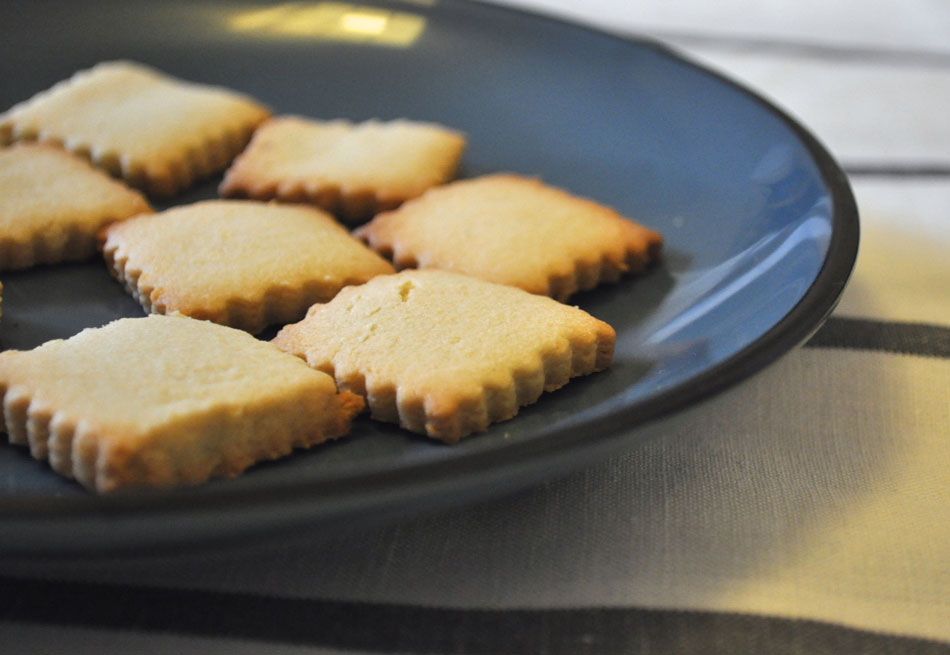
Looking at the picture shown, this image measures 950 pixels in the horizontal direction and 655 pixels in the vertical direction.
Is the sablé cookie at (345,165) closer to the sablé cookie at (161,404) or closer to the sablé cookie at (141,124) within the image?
the sablé cookie at (141,124)

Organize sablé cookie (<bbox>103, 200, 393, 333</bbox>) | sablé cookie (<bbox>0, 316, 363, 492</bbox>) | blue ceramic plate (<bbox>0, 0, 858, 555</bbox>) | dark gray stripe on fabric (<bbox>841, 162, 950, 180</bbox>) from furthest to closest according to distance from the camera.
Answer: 1. dark gray stripe on fabric (<bbox>841, 162, 950, 180</bbox>)
2. sablé cookie (<bbox>103, 200, 393, 333</bbox>)
3. sablé cookie (<bbox>0, 316, 363, 492</bbox>)
4. blue ceramic plate (<bbox>0, 0, 858, 555</bbox>)

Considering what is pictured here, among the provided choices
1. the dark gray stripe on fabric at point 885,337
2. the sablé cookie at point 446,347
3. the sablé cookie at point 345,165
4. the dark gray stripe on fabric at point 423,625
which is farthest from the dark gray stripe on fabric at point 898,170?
the dark gray stripe on fabric at point 423,625

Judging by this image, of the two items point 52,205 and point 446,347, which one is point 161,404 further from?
point 52,205

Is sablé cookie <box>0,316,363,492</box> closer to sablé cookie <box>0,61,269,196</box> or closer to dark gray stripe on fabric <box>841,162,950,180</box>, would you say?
sablé cookie <box>0,61,269,196</box>

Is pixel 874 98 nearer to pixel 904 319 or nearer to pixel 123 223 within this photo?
pixel 904 319

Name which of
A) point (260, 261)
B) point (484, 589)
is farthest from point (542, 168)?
point (484, 589)

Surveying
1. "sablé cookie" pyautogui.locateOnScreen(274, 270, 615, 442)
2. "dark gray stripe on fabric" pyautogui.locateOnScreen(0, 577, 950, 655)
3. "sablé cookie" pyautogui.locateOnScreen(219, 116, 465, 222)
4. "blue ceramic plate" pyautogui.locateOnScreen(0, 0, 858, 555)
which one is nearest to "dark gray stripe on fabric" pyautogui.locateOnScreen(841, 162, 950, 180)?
"blue ceramic plate" pyautogui.locateOnScreen(0, 0, 858, 555)
